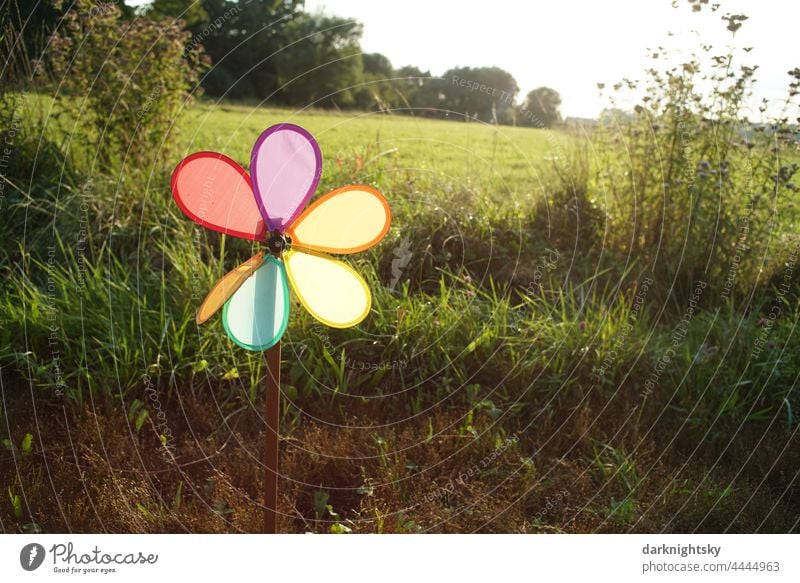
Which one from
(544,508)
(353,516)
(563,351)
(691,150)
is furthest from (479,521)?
(691,150)

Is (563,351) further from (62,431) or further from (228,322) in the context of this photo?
(62,431)

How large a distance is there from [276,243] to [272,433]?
0.50 metres

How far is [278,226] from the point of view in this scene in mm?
1727

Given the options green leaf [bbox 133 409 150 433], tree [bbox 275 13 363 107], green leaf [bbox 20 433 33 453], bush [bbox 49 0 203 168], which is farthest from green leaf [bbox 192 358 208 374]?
bush [bbox 49 0 203 168]

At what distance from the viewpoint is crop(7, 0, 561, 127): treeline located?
2.96 m

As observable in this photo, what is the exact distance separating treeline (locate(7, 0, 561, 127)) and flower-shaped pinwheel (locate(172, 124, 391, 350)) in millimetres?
1072

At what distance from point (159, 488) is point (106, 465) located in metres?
0.19

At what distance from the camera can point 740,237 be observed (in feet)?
12.0

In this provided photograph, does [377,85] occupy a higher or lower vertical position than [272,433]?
higher

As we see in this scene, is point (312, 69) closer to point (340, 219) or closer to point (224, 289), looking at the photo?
point (340, 219)

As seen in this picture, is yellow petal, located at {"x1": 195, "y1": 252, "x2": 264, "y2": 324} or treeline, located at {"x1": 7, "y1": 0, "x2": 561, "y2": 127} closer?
yellow petal, located at {"x1": 195, "y1": 252, "x2": 264, "y2": 324}
